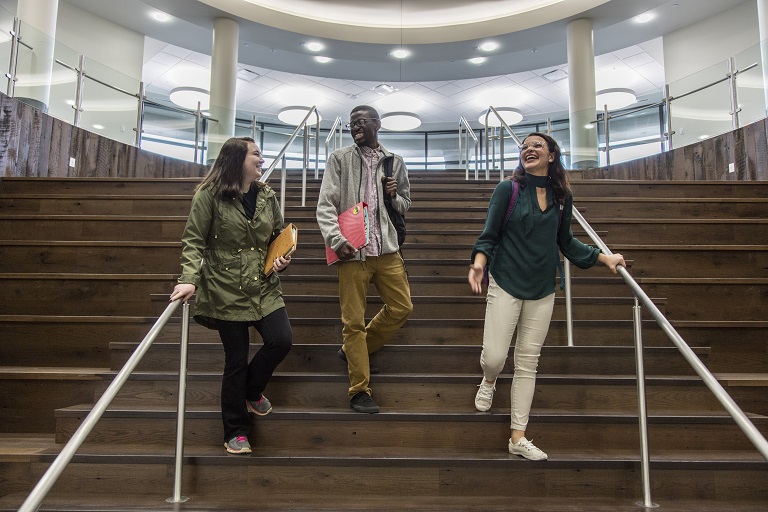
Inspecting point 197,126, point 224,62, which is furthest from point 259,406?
point 224,62

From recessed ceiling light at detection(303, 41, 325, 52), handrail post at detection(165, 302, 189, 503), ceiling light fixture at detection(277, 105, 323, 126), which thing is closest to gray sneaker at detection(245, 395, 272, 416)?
handrail post at detection(165, 302, 189, 503)

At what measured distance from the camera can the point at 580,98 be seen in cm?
956

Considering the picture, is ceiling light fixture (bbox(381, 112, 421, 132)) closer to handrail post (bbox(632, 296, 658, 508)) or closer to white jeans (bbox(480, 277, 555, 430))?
white jeans (bbox(480, 277, 555, 430))

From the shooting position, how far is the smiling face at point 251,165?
9.07 feet

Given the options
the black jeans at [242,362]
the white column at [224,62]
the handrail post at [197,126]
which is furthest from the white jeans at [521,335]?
the white column at [224,62]

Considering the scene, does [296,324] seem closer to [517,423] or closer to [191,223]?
[191,223]

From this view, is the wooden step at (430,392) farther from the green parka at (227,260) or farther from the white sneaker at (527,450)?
the green parka at (227,260)

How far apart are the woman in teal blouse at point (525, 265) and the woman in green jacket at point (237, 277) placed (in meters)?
0.98

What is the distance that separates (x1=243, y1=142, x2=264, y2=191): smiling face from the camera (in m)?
2.76

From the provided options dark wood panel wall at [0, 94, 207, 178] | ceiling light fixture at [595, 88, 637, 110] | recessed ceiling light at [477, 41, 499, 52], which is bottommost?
dark wood panel wall at [0, 94, 207, 178]

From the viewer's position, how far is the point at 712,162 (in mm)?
6773

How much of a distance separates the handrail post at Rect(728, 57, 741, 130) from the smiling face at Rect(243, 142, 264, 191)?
20.0ft

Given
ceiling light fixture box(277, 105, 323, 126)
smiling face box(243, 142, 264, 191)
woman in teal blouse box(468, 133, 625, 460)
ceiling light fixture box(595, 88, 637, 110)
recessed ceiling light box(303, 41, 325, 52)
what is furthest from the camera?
ceiling light fixture box(277, 105, 323, 126)

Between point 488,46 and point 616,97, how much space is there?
14.4 ft
